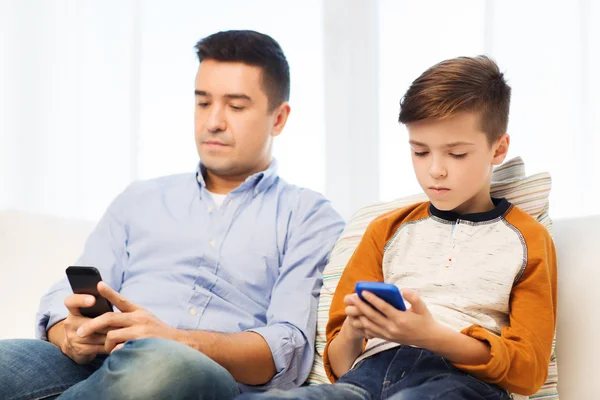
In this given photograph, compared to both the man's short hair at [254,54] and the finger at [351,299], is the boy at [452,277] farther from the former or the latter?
the man's short hair at [254,54]

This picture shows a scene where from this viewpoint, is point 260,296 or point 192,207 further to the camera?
point 192,207

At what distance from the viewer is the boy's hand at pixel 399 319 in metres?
1.17

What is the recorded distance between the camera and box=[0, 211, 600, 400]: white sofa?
1.44 meters

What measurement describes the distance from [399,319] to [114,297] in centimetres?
57

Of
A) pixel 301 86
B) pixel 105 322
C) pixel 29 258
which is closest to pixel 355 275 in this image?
pixel 105 322

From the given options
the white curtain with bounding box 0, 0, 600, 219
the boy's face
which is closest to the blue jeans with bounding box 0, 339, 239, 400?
the boy's face

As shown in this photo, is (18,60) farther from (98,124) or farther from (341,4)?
(341,4)

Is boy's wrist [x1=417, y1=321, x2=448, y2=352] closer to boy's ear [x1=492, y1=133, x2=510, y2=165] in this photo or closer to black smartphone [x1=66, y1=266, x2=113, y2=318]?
boy's ear [x1=492, y1=133, x2=510, y2=165]

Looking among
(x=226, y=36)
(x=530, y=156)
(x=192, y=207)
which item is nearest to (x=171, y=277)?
(x=192, y=207)

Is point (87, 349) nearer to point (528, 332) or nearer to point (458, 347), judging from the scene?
point (458, 347)

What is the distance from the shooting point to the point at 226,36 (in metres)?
1.92

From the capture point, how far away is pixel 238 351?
151 centimetres

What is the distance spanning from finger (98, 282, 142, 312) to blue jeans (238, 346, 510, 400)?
1.32 ft

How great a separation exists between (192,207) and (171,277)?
187mm
